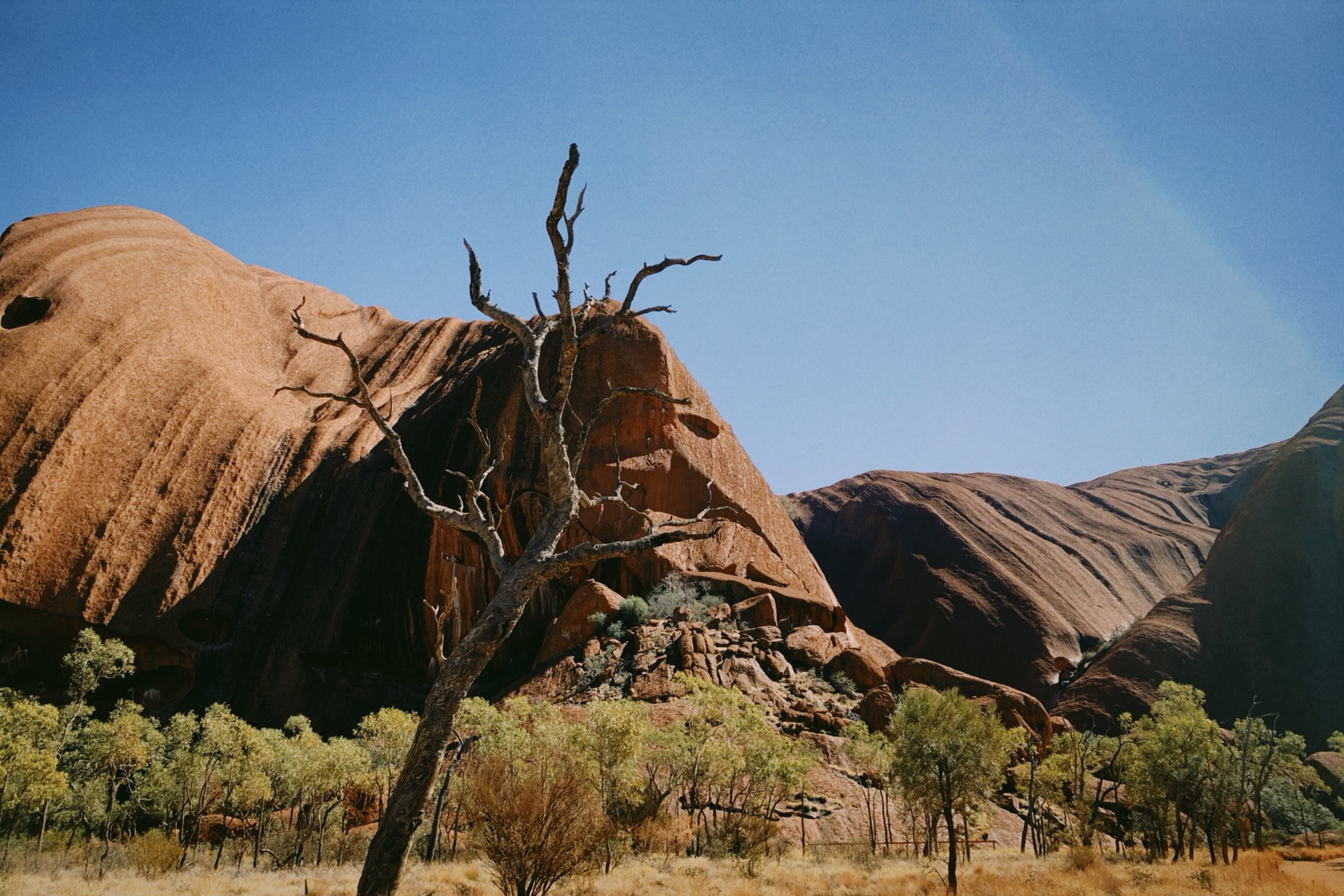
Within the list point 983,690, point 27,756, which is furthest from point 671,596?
point 27,756

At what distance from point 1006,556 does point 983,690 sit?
3707 centimetres

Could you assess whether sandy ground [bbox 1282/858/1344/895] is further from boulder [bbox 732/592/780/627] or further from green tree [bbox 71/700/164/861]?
green tree [bbox 71/700/164/861]

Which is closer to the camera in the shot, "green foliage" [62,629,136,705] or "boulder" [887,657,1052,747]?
"green foliage" [62,629,136,705]

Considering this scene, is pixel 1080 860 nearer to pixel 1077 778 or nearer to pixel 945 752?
pixel 945 752

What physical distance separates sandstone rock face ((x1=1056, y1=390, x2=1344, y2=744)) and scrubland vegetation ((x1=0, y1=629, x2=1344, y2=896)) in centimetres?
1039

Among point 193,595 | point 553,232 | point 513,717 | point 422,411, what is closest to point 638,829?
point 513,717

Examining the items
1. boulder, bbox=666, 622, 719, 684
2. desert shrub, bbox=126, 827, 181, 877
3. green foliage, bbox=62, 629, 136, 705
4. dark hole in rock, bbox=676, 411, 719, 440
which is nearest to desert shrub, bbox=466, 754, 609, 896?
desert shrub, bbox=126, 827, 181, 877

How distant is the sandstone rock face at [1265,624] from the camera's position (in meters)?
41.5

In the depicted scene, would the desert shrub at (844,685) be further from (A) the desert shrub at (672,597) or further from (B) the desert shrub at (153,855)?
(B) the desert shrub at (153,855)

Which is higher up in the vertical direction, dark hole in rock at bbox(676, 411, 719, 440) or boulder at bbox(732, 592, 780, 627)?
dark hole in rock at bbox(676, 411, 719, 440)

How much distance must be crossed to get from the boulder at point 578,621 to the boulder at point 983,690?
14.0 meters

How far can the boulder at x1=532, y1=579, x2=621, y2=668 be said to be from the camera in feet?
100

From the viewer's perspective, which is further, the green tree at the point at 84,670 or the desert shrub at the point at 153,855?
the green tree at the point at 84,670

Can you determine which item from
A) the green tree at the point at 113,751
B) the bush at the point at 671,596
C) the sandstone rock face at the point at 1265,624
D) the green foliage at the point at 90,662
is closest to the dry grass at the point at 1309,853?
the sandstone rock face at the point at 1265,624
